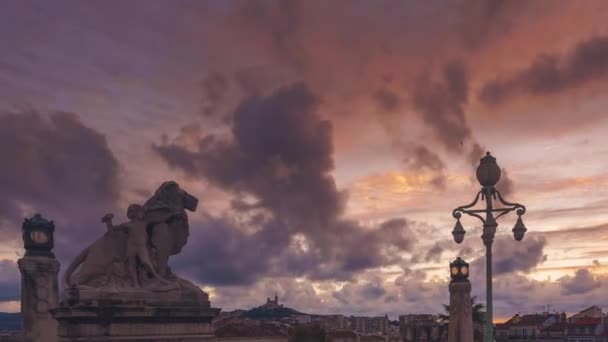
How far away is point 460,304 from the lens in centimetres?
2512

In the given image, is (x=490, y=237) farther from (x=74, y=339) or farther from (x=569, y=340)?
(x=569, y=340)

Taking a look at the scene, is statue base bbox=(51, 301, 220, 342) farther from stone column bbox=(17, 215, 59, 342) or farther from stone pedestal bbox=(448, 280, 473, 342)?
stone pedestal bbox=(448, 280, 473, 342)

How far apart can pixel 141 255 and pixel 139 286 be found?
56 centimetres

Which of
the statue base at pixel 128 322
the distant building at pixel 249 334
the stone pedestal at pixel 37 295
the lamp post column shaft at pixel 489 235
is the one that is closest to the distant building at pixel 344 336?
the distant building at pixel 249 334

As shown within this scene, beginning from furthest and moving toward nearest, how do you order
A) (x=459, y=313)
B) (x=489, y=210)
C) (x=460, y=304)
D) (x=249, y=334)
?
(x=249, y=334), (x=459, y=313), (x=460, y=304), (x=489, y=210)

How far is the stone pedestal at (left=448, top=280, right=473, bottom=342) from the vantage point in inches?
982

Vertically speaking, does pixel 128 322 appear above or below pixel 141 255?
below

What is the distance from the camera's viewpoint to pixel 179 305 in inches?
559

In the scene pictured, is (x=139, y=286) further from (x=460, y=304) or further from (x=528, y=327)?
(x=528, y=327)

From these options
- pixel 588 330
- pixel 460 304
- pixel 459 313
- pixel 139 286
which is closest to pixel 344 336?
pixel 588 330

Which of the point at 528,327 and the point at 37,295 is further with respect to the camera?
the point at 528,327

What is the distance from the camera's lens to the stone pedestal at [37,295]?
1673 cm

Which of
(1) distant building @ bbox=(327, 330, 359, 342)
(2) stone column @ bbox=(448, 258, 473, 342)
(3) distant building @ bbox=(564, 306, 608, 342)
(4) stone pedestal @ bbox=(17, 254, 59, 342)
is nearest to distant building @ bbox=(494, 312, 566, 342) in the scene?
(3) distant building @ bbox=(564, 306, 608, 342)

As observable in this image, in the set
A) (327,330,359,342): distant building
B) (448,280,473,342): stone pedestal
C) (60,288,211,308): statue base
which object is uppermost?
(60,288,211,308): statue base
